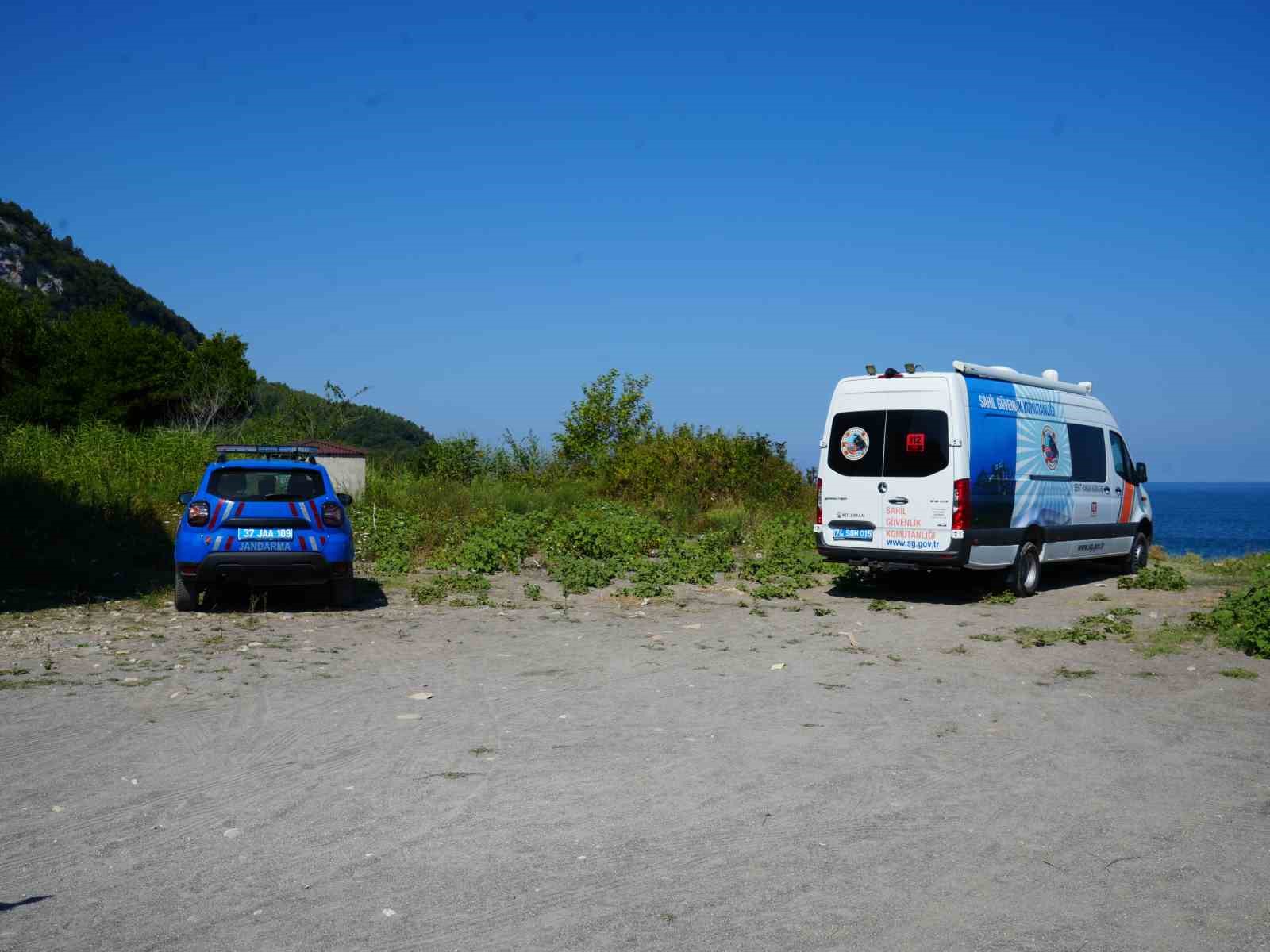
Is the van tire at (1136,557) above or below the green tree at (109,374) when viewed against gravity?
below

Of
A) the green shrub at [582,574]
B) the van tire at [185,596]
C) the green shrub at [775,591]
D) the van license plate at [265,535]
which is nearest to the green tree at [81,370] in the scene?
the green shrub at [582,574]

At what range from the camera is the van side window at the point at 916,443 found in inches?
517

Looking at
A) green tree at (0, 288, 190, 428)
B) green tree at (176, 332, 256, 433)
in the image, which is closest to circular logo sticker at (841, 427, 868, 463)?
green tree at (176, 332, 256, 433)

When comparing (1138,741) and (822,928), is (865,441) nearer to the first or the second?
(1138,741)

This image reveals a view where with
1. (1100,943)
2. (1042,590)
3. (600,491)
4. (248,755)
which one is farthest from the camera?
(600,491)

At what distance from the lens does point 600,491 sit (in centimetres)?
2806

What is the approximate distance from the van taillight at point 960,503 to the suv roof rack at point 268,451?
763 centimetres

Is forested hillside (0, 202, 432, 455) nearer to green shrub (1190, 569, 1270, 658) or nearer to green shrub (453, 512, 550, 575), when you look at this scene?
green shrub (453, 512, 550, 575)

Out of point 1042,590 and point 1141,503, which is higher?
point 1141,503

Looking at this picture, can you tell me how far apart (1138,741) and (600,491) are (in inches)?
852

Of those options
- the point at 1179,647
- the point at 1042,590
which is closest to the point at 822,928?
the point at 1179,647

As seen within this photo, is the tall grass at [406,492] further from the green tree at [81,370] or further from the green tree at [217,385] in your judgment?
the green tree at [81,370]

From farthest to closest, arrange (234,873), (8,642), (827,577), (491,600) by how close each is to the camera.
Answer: (827,577) → (491,600) → (8,642) → (234,873)

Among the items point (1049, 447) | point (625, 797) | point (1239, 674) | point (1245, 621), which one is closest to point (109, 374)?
point (1049, 447)
